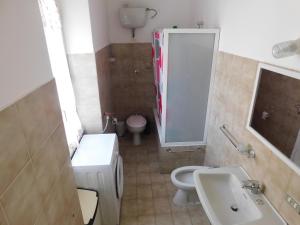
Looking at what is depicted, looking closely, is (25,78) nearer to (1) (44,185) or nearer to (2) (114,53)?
(1) (44,185)

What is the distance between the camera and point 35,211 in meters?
0.73

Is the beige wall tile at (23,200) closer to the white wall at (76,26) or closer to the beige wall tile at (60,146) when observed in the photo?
the beige wall tile at (60,146)

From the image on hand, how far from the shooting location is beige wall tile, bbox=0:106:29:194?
58 cm

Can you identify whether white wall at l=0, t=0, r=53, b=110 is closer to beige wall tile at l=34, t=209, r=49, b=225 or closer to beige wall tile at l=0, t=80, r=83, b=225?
beige wall tile at l=0, t=80, r=83, b=225

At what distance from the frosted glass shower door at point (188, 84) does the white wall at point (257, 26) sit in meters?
0.24

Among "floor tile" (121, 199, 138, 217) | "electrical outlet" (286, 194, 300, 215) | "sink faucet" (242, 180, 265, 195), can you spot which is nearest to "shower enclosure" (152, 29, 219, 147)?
"floor tile" (121, 199, 138, 217)

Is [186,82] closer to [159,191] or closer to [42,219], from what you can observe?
[159,191]

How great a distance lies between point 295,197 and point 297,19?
3.32 feet

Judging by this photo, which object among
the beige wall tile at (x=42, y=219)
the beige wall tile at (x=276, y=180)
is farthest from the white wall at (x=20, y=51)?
the beige wall tile at (x=276, y=180)

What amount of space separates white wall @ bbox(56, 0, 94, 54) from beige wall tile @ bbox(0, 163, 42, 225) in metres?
1.68

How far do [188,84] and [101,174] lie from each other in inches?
55.2

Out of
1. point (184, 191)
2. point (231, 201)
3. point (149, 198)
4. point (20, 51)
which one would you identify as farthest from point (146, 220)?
point (20, 51)

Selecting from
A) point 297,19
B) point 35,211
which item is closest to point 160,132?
point 297,19

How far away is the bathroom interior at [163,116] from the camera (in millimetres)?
721
